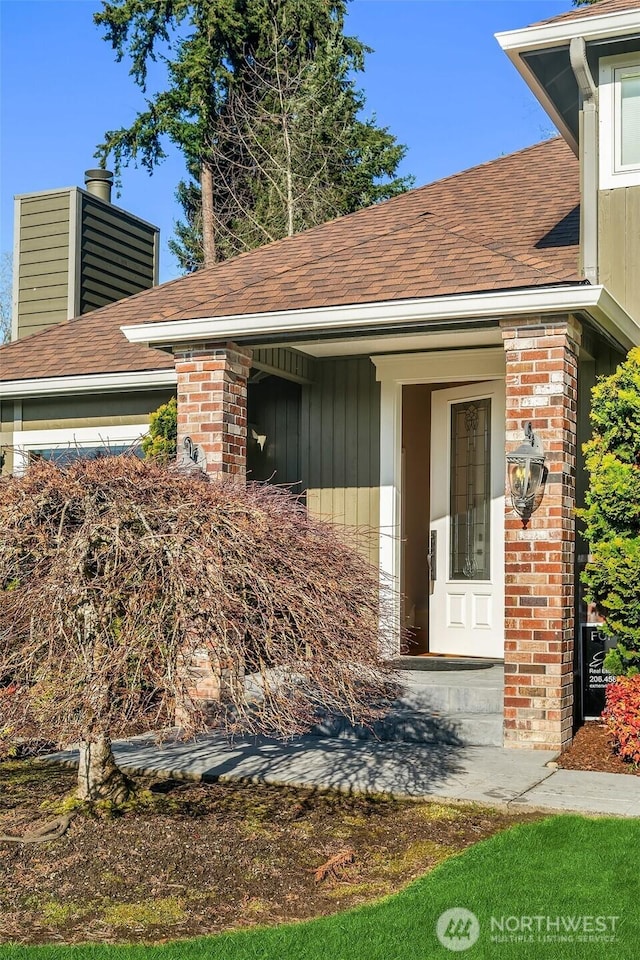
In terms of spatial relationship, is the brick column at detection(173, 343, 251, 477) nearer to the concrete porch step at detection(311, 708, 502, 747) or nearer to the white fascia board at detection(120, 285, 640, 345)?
the white fascia board at detection(120, 285, 640, 345)

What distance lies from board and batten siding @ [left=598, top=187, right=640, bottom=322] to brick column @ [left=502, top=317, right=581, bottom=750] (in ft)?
3.99

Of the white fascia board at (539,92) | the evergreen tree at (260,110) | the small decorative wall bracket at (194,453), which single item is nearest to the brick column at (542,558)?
the small decorative wall bracket at (194,453)

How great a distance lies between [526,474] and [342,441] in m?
3.17

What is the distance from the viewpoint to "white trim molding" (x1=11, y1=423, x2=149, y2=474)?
10.5 metres

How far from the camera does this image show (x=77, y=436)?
10.9 meters

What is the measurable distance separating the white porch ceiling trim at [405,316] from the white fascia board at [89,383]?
67.6 inches

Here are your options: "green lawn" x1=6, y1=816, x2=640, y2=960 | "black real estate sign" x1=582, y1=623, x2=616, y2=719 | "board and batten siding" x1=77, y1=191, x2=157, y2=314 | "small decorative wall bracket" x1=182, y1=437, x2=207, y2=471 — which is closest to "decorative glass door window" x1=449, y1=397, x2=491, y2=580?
"black real estate sign" x1=582, y1=623, x2=616, y2=719

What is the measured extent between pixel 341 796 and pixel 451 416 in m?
4.49

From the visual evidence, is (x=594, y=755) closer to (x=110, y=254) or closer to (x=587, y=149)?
(x=587, y=149)

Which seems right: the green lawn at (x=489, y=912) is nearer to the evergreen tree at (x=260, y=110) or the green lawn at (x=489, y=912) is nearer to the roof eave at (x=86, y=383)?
the roof eave at (x=86, y=383)

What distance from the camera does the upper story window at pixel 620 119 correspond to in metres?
8.04

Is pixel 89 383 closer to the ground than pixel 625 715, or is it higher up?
higher up

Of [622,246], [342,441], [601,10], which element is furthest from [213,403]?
[601,10]

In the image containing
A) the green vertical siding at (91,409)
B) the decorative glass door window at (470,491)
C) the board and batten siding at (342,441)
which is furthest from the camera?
the green vertical siding at (91,409)
